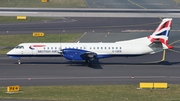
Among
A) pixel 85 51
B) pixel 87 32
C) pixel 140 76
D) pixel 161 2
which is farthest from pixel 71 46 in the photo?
pixel 161 2

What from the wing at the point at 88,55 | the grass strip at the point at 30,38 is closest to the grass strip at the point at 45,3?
the grass strip at the point at 30,38

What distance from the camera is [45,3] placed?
123750 mm

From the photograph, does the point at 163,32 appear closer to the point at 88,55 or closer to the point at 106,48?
the point at 106,48

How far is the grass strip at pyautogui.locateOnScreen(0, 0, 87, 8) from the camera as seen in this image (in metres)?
117

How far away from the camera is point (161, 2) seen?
414 ft

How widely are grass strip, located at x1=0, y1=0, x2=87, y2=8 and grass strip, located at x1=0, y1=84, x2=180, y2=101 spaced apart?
243 ft

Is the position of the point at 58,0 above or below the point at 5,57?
above

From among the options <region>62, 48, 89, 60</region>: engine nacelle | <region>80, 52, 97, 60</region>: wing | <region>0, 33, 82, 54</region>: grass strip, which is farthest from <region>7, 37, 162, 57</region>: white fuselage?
<region>0, 33, 82, 54</region>: grass strip

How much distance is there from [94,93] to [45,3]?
3385 inches

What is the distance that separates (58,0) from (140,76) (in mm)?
85492

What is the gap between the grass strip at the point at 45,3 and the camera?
382 feet

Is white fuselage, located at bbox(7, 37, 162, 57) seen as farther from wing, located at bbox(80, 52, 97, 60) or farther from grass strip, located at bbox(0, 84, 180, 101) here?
grass strip, located at bbox(0, 84, 180, 101)

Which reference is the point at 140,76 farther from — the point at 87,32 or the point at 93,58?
the point at 87,32

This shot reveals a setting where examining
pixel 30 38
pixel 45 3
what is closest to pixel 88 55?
pixel 30 38
